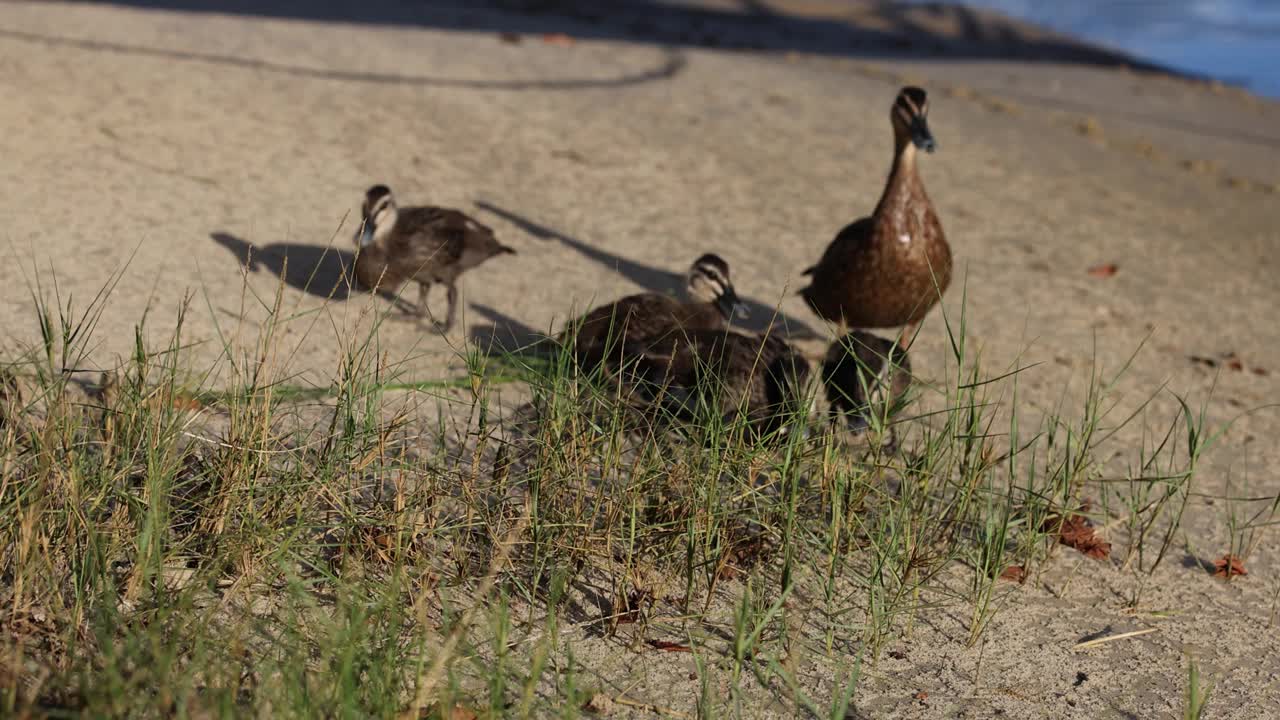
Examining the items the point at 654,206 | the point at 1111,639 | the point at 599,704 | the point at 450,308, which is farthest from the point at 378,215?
the point at 1111,639

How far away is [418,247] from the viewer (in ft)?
19.8

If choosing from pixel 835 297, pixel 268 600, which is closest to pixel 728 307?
pixel 835 297

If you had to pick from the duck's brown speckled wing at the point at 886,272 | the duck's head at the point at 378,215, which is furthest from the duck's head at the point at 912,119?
the duck's head at the point at 378,215

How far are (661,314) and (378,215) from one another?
5.13 feet

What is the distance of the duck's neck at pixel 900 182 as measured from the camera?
5684mm

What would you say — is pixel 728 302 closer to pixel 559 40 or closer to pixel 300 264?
pixel 300 264

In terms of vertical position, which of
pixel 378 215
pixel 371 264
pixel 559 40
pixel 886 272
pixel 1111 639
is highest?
pixel 559 40

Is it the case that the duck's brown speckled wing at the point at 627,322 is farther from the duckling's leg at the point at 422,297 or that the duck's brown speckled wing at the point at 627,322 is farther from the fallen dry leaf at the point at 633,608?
the fallen dry leaf at the point at 633,608

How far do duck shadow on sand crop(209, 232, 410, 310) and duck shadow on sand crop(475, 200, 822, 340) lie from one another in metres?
1.17

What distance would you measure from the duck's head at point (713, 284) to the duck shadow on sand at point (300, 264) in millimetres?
1518

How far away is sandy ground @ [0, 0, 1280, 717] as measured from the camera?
151 inches

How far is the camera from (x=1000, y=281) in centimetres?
744

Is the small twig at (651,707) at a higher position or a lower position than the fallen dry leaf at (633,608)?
lower

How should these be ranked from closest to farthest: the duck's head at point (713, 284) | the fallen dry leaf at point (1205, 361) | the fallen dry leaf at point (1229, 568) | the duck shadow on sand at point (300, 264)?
the fallen dry leaf at point (1229, 568)
the duck's head at point (713, 284)
the duck shadow on sand at point (300, 264)
the fallen dry leaf at point (1205, 361)
